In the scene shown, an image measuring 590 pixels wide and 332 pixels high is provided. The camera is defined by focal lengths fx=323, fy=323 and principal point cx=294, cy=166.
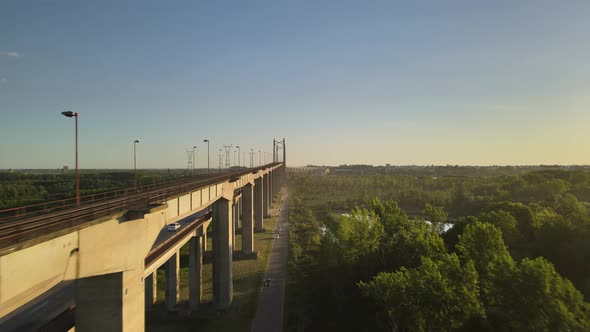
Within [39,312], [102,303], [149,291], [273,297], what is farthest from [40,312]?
[273,297]

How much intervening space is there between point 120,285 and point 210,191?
43.6 feet

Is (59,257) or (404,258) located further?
(404,258)

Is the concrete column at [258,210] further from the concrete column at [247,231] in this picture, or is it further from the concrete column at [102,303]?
the concrete column at [102,303]

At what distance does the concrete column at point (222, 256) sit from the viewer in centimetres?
2986

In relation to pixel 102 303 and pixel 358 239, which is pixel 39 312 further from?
pixel 358 239

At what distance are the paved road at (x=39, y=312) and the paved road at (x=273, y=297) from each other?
1331cm

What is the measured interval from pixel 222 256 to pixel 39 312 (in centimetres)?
1529

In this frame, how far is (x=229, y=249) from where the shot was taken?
3075cm

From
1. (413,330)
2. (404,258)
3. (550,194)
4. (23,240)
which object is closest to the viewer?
(23,240)

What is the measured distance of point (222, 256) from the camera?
3047 centimetres

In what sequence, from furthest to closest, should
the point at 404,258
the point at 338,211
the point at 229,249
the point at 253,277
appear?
the point at 338,211 → the point at 253,277 → the point at 229,249 → the point at 404,258

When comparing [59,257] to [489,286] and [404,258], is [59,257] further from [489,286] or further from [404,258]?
[404,258]

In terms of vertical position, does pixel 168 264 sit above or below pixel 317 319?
above

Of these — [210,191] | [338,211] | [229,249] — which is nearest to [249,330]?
[229,249]
